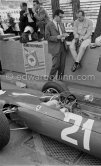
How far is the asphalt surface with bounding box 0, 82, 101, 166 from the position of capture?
3.60 meters

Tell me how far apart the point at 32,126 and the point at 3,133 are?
545 millimetres

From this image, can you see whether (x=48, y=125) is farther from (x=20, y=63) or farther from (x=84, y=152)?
(x=20, y=63)

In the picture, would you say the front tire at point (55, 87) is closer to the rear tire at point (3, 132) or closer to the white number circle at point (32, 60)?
Result: the rear tire at point (3, 132)

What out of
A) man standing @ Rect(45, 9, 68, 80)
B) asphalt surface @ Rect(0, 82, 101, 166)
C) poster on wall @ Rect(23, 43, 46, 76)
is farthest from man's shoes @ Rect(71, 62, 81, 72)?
asphalt surface @ Rect(0, 82, 101, 166)

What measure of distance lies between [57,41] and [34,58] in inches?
55.8

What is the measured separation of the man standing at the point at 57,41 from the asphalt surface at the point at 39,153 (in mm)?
2842

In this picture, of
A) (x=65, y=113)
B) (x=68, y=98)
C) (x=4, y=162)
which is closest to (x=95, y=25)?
(x=68, y=98)

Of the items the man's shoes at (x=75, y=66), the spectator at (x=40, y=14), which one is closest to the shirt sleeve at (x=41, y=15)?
the spectator at (x=40, y=14)

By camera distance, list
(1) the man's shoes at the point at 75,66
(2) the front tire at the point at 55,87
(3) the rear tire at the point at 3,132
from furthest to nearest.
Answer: (1) the man's shoes at the point at 75,66 → (2) the front tire at the point at 55,87 → (3) the rear tire at the point at 3,132

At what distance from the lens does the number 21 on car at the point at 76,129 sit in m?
3.40

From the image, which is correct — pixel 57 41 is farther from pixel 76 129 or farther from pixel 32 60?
pixel 76 129

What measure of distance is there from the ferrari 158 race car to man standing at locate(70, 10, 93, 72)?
2187mm

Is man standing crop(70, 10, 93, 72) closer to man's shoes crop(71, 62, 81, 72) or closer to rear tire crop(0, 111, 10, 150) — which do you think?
man's shoes crop(71, 62, 81, 72)

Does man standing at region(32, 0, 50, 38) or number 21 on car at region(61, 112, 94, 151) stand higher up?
man standing at region(32, 0, 50, 38)
